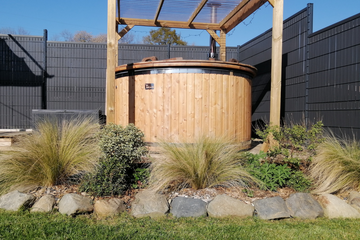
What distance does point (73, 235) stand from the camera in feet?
8.51

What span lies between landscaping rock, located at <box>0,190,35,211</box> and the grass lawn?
0.09m

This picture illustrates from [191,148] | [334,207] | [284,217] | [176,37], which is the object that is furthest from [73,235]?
[176,37]

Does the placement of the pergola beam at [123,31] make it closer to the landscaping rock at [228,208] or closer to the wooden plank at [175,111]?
the wooden plank at [175,111]

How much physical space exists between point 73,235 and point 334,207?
9.01 ft

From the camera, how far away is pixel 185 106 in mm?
5379

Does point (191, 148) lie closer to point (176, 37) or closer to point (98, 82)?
point (98, 82)

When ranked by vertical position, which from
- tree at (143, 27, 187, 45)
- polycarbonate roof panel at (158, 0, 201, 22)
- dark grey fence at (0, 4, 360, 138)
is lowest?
dark grey fence at (0, 4, 360, 138)

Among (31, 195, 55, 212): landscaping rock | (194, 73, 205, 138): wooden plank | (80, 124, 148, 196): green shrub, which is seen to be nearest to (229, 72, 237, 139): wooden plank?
(194, 73, 205, 138): wooden plank

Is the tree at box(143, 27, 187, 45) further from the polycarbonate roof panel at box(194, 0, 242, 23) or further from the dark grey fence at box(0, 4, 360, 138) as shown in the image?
Answer: the polycarbonate roof panel at box(194, 0, 242, 23)

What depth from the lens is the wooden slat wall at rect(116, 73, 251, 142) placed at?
17.6ft

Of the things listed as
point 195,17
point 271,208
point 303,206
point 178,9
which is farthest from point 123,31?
point 303,206

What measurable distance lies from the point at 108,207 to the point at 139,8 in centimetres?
528

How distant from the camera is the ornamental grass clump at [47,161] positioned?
355 cm

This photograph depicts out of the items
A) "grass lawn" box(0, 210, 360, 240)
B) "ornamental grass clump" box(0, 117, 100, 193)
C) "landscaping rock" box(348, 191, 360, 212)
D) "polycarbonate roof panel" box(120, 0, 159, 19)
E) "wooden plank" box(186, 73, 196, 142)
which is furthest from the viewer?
"polycarbonate roof panel" box(120, 0, 159, 19)
